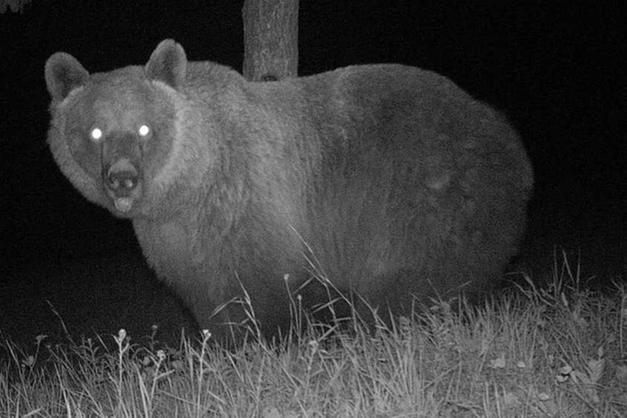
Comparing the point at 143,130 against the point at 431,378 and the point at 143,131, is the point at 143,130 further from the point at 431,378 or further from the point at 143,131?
the point at 431,378

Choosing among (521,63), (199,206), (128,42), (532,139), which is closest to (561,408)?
(199,206)

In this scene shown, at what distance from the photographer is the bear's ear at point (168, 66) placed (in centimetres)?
602

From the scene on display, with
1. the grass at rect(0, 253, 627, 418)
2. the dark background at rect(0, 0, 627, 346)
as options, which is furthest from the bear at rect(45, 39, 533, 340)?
the dark background at rect(0, 0, 627, 346)

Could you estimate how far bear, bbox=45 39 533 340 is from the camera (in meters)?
6.03

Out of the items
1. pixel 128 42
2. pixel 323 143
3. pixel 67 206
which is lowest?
pixel 67 206

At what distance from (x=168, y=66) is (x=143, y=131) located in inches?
19.0

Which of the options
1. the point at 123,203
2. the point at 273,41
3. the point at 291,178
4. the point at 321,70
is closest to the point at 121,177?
the point at 123,203

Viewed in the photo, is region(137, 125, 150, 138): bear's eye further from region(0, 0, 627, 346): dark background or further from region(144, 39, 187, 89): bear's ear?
region(0, 0, 627, 346): dark background

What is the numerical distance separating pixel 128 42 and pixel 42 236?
1510 cm

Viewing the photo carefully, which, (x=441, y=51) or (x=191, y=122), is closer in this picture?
(x=191, y=122)

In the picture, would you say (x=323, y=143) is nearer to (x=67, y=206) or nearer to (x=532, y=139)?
(x=67, y=206)

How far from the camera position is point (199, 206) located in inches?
241

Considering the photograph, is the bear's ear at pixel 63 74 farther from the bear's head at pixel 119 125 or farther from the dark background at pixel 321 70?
the dark background at pixel 321 70

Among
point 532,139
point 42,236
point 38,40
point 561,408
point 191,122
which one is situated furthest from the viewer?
point 38,40
